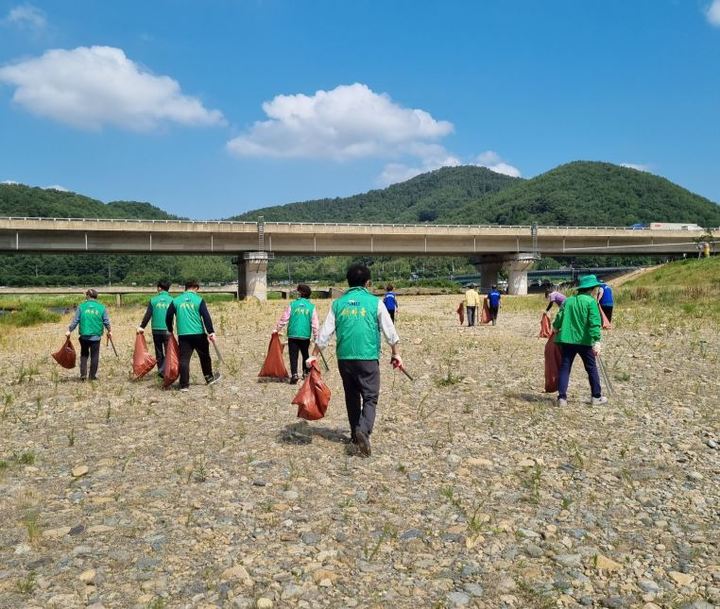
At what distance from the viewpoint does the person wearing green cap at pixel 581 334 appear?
29.3 feet

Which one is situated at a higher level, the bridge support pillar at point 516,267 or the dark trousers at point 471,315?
the bridge support pillar at point 516,267

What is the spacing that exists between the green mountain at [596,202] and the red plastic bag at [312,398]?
462 ft

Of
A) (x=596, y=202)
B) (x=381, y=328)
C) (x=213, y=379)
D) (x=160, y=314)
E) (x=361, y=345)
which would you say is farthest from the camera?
(x=596, y=202)

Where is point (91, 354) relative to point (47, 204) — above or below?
below

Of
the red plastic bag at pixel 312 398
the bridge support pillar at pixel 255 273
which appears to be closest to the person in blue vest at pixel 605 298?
the red plastic bag at pixel 312 398

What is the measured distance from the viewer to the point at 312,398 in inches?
287

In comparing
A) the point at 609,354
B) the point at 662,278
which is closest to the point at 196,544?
the point at 609,354

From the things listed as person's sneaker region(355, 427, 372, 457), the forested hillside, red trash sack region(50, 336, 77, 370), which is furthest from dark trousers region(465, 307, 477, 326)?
the forested hillside

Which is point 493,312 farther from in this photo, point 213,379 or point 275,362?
point 213,379

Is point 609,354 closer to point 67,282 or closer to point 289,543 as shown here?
point 289,543

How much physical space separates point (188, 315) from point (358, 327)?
4.76m

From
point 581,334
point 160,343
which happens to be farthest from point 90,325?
point 581,334

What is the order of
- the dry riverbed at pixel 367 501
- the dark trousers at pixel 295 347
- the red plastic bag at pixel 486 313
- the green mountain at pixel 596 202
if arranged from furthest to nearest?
the green mountain at pixel 596 202, the red plastic bag at pixel 486 313, the dark trousers at pixel 295 347, the dry riverbed at pixel 367 501

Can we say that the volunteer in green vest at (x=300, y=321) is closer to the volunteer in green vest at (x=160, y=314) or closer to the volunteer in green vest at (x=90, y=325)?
the volunteer in green vest at (x=160, y=314)
